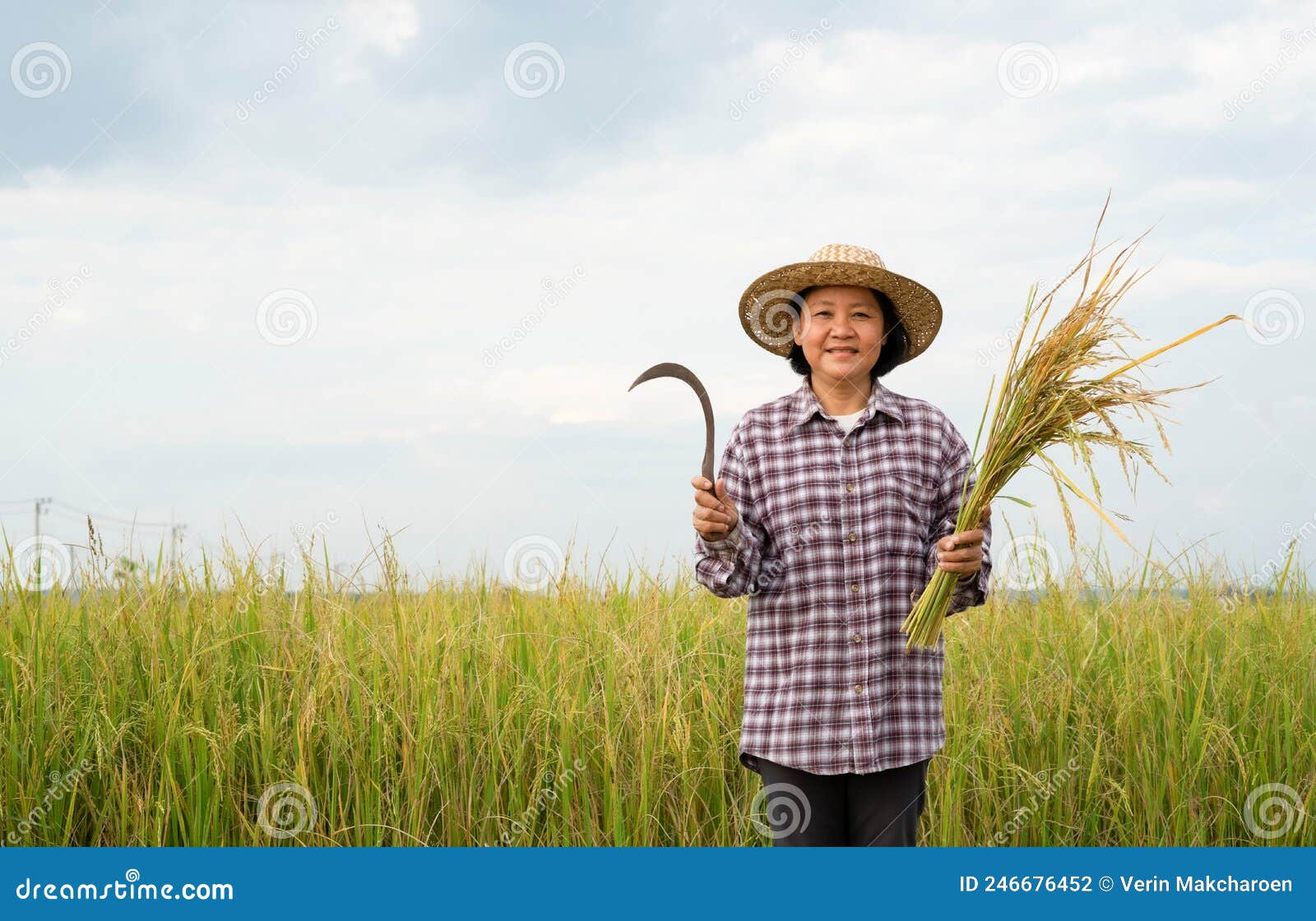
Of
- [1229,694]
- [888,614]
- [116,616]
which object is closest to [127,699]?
[116,616]

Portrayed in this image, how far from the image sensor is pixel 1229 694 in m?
4.82

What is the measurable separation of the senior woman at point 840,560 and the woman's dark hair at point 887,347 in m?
0.05

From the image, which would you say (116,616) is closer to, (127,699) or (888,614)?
(127,699)

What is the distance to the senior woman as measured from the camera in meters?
2.80

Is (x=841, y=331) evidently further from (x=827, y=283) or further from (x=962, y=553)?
(x=962, y=553)

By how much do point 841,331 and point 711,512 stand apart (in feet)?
2.25

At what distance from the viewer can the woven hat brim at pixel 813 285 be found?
306 cm

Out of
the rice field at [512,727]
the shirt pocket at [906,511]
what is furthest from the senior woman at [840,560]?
the rice field at [512,727]

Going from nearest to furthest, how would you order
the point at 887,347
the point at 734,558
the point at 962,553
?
the point at 962,553, the point at 734,558, the point at 887,347

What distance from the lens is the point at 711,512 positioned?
9.02 ft

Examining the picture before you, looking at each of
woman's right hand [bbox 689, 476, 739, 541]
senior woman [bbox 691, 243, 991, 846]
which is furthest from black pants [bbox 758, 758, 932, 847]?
woman's right hand [bbox 689, 476, 739, 541]

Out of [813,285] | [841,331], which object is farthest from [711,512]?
[813,285]

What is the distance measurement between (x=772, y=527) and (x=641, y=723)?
1.32 metres

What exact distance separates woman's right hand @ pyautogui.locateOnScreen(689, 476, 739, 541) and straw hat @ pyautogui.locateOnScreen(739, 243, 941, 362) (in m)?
0.69
